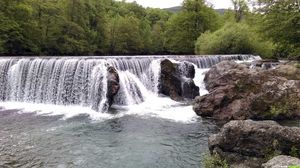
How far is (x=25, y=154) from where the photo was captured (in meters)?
9.66

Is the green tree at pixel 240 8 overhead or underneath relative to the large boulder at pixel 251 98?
overhead

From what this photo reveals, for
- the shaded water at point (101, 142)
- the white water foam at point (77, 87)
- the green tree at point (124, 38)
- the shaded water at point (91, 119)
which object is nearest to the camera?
the shaded water at point (101, 142)

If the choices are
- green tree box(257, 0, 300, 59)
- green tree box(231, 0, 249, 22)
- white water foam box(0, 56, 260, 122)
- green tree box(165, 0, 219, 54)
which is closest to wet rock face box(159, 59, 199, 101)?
white water foam box(0, 56, 260, 122)

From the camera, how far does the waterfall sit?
58.9 feet

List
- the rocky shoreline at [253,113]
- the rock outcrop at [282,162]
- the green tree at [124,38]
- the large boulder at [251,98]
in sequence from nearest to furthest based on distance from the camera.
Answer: the rock outcrop at [282,162] → the rocky shoreline at [253,113] → the large boulder at [251,98] → the green tree at [124,38]

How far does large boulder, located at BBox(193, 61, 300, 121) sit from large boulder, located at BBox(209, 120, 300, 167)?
16.4ft

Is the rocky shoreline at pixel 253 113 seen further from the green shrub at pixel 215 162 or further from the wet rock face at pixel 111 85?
the wet rock face at pixel 111 85

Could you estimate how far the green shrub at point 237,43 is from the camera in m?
30.1

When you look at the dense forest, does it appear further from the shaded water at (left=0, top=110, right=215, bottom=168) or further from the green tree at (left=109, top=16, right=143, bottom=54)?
the shaded water at (left=0, top=110, right=215, bottom=168)

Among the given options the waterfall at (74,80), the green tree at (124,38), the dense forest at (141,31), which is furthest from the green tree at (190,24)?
the waterfall at (74,80)

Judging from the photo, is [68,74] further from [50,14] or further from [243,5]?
[243,5]

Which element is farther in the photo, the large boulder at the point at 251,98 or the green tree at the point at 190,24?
the green tree at the point at 190,24

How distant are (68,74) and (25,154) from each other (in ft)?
32.3

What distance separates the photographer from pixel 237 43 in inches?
1193
